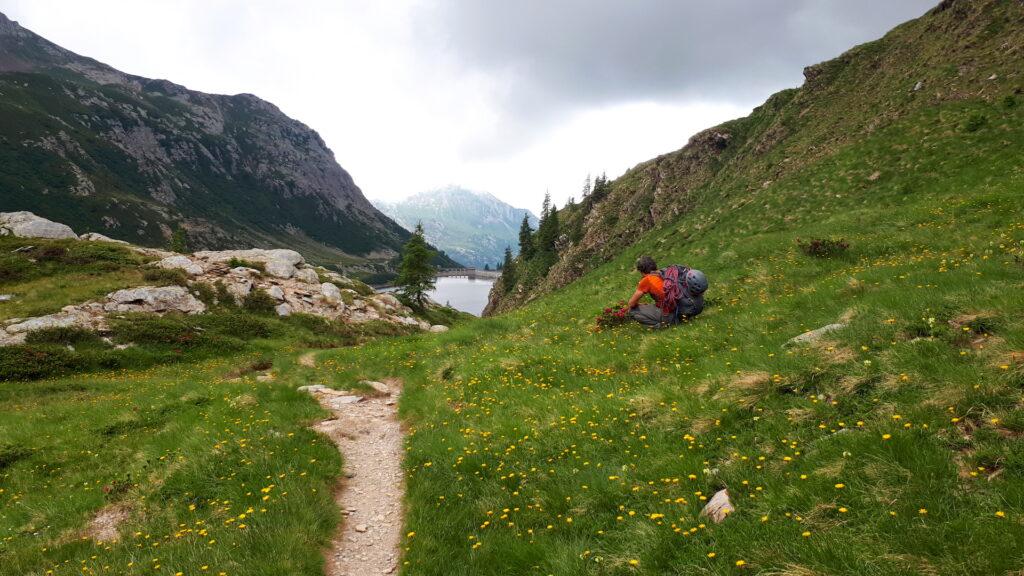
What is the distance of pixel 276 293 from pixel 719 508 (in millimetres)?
42086

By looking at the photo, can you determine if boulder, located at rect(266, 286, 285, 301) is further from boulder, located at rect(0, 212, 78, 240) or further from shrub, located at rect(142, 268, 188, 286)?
boulder, located at rect(0, 212, 78, 240)

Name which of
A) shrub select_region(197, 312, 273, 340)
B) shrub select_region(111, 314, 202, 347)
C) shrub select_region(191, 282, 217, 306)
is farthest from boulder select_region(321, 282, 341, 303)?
shrub select_region(111, 314, 202, 347)

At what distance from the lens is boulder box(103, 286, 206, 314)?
31.8 m

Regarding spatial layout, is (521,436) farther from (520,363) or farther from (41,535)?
(41,535)

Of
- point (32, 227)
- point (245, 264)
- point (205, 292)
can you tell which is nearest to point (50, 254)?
point (205, 292)

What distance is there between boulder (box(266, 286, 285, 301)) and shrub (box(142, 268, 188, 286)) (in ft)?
20.1

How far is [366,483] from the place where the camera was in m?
9.20

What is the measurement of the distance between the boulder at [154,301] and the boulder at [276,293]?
537 cm

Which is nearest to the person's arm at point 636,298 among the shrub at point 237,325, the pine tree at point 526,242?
the shrub at point 237,325

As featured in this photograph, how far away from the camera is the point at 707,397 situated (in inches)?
312

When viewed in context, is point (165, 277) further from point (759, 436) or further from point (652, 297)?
point (759, 436)

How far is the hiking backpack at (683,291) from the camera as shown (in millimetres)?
13930

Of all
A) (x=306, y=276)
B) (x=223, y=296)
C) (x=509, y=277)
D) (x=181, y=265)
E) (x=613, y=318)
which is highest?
(x=181, y=265)

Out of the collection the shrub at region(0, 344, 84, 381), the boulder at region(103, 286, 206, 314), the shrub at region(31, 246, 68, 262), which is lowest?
the shrub at region(0, 344, 84, 381)
